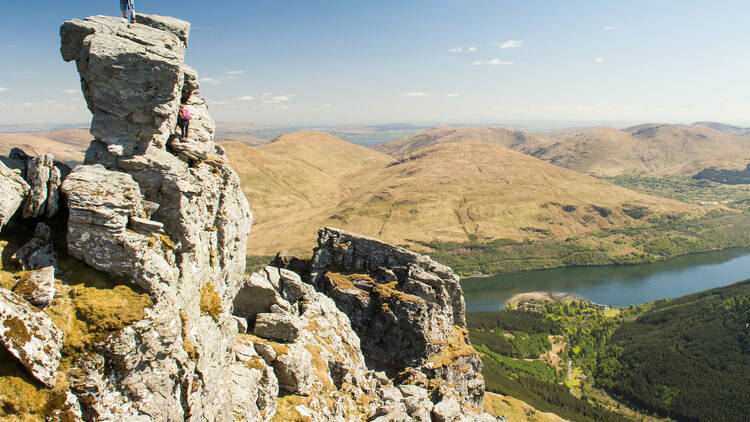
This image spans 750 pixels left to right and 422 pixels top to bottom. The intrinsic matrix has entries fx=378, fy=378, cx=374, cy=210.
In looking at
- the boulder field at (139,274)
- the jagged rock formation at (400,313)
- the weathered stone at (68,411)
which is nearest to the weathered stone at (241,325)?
the boulder field at (139,274)

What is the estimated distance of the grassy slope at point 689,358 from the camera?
13688 centimetres

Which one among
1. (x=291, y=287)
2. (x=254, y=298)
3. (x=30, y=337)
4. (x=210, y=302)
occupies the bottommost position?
(x=291, y=287)

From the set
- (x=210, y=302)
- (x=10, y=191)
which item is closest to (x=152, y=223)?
(x=10, y=191)

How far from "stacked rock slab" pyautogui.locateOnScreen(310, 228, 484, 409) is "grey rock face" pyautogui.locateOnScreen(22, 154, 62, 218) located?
42.8 meters

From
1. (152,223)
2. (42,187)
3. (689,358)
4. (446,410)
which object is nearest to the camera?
(42,187)

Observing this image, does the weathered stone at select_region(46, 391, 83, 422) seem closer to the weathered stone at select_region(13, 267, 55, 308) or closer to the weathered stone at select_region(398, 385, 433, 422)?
the weathered stone at select_region(13, 267, 55, 308)

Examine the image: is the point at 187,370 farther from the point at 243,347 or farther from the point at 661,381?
the point at 661,381

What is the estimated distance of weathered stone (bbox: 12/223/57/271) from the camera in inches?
681

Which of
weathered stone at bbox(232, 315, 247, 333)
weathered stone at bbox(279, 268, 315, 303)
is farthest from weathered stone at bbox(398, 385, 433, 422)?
weathered stone at bbox(232, 315, 247, 333)

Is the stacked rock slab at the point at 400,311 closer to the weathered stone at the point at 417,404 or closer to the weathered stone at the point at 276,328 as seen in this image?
the weathered stone at the point at 417,404

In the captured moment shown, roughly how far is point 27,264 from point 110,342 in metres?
5.31

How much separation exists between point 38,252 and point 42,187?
3217 mm

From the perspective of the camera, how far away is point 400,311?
5697 cm

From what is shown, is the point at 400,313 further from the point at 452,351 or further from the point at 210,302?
the point at 210,302
